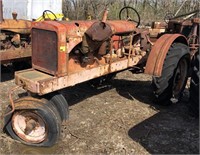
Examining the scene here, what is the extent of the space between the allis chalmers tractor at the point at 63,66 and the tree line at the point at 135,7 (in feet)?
26.7

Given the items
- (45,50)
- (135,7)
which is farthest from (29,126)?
(135,7)

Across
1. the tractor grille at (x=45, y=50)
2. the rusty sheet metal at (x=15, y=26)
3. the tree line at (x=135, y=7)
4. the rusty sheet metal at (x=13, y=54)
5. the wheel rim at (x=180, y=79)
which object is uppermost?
the tree line at (x=135, y=7)

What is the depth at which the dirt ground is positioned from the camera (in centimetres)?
349

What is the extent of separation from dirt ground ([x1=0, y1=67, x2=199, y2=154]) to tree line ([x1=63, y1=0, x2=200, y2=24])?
25.5ft

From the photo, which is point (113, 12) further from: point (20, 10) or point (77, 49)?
point (77, 49)

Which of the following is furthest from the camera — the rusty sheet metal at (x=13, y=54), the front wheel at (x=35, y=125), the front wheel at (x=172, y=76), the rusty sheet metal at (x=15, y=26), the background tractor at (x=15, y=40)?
the rusty sheet metal at (x=15, y=26)

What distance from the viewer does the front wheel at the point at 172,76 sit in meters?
4.45

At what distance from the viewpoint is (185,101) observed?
503cm

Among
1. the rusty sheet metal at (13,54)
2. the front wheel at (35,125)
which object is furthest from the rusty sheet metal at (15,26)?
the front wheel at (35,125)

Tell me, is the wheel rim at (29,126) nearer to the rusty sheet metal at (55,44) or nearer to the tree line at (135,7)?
the rusty sheet metal at (55,44)

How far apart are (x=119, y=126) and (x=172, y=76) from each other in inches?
46.1

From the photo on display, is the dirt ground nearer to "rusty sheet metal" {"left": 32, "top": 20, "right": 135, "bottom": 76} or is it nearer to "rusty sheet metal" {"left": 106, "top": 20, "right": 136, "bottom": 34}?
"rusty sheet metal" {"left": 32, "top": 20, "right": 135, "bottom": 76}

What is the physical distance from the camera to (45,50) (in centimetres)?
371

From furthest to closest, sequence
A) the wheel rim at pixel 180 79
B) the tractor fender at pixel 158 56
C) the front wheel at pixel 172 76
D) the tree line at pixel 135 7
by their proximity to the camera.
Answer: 1. the tree line at pixel 135 7
2. the wheel rim at pixel 180 79
3. the front wheel at pixel 172 76
4. the tractor fender at pixel 158 56
